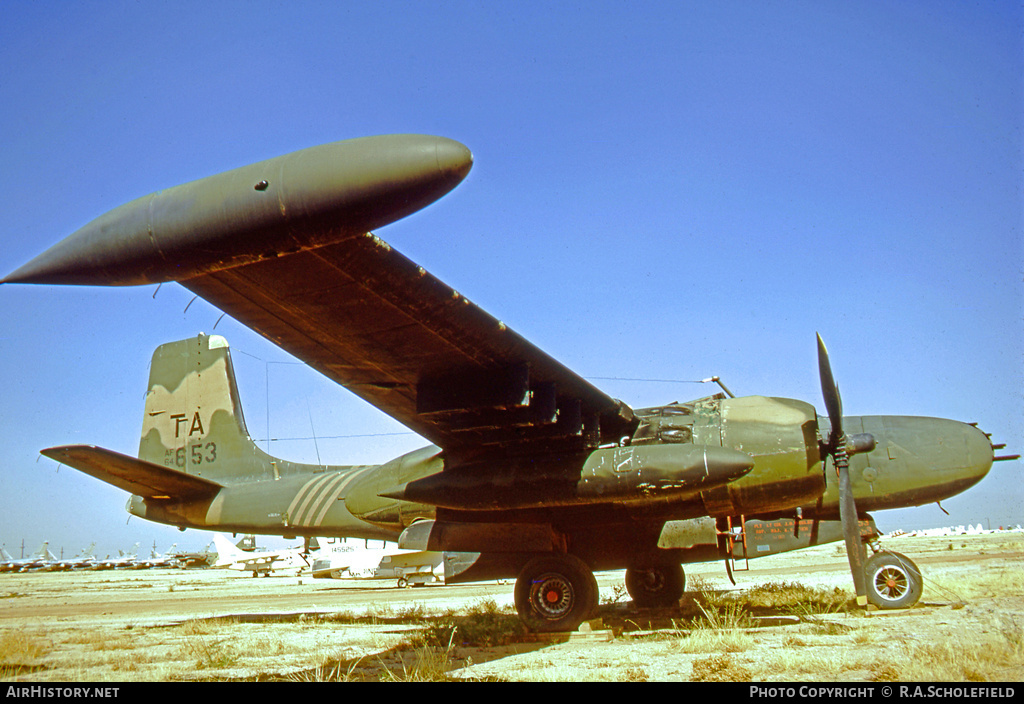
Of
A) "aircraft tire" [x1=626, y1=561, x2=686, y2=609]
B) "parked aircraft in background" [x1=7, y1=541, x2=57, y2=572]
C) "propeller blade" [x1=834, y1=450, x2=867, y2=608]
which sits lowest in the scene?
"parked aircraft in background" [x1=7, y1=541, x2=57, y2=572]

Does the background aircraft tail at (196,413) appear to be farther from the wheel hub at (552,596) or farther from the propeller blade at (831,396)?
the propeller blade at (831,396)

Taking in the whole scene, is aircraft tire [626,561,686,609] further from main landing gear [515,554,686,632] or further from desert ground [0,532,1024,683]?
main landing gear [515,554,686,632]

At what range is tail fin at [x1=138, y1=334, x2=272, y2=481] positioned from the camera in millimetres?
15523

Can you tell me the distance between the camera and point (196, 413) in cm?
1602

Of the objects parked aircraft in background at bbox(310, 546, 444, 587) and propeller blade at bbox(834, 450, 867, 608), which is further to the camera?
parked aircraft in background at bbox(310, 546, 444, 587)

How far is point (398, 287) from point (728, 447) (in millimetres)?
5407

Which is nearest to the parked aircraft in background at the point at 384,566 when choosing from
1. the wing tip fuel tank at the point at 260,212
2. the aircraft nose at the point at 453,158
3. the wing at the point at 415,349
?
the wing at the point at 415,349

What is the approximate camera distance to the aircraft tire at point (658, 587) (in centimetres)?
1318

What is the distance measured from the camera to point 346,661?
8219 millimetres

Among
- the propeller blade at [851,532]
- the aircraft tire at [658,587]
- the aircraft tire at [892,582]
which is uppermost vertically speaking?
the propeller blade at [851,532]

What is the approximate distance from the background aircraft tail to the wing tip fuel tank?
38.3 feet

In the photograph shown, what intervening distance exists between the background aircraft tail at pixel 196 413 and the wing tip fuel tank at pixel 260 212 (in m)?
11.7

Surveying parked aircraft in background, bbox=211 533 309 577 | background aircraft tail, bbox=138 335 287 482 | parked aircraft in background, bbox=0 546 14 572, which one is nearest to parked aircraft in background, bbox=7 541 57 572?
parked aircraft in background, bbox=0 546 14 572
